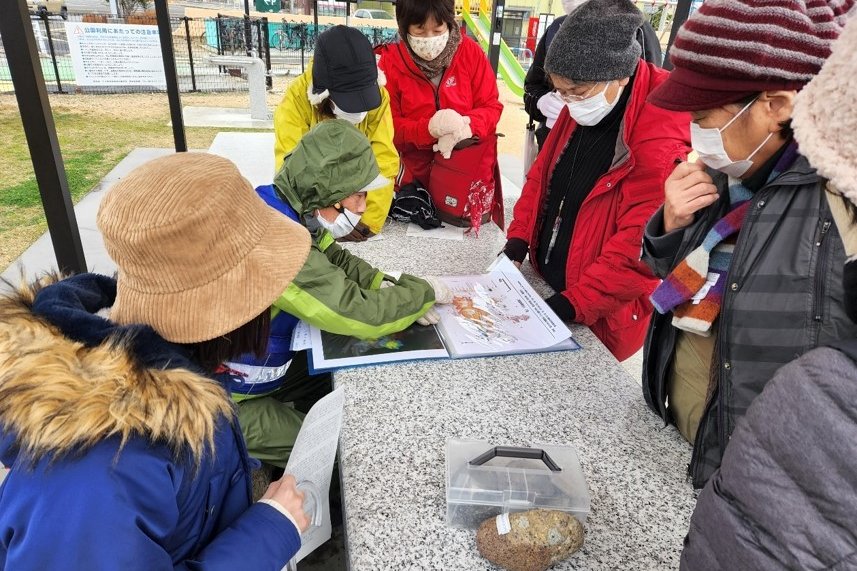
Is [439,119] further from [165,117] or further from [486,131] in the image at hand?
[165,117]

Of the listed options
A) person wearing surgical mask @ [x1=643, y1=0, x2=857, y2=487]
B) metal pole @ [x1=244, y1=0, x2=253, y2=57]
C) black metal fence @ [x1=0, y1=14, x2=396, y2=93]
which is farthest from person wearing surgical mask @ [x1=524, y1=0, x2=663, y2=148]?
metal pole @ [x1=244, y1=0, x2=253, y2=57]

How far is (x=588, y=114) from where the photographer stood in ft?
5.34

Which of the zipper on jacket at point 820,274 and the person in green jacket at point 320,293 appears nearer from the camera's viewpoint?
the zipper on jacket at point 820,274

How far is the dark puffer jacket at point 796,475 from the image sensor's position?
460mm

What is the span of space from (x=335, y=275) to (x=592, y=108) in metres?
0.92

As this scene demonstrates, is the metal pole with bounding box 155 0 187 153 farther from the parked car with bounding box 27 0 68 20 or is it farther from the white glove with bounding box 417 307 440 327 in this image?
the parked car with bounding box 27 0 68 20

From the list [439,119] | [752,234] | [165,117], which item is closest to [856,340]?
[752,234]

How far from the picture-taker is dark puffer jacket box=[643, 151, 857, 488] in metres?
0.80

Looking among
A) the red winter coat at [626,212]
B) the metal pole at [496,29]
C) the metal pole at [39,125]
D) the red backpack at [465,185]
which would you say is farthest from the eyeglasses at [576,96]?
the metal pole at [496,29]

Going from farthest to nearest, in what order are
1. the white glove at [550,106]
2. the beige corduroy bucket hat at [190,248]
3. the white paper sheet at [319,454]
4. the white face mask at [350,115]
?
the white glove at [550,106]
the white face mask at [350,115]
the white paper sheet at [319,454]
the beige corduroy bucket hat at [190,248]

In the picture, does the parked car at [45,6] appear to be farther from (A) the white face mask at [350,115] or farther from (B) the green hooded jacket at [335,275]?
(B) the green hooded jacket at [335,275]

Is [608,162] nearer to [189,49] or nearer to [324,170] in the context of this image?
[324,170]

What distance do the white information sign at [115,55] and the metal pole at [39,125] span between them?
160cm

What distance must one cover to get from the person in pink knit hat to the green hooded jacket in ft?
2.96
